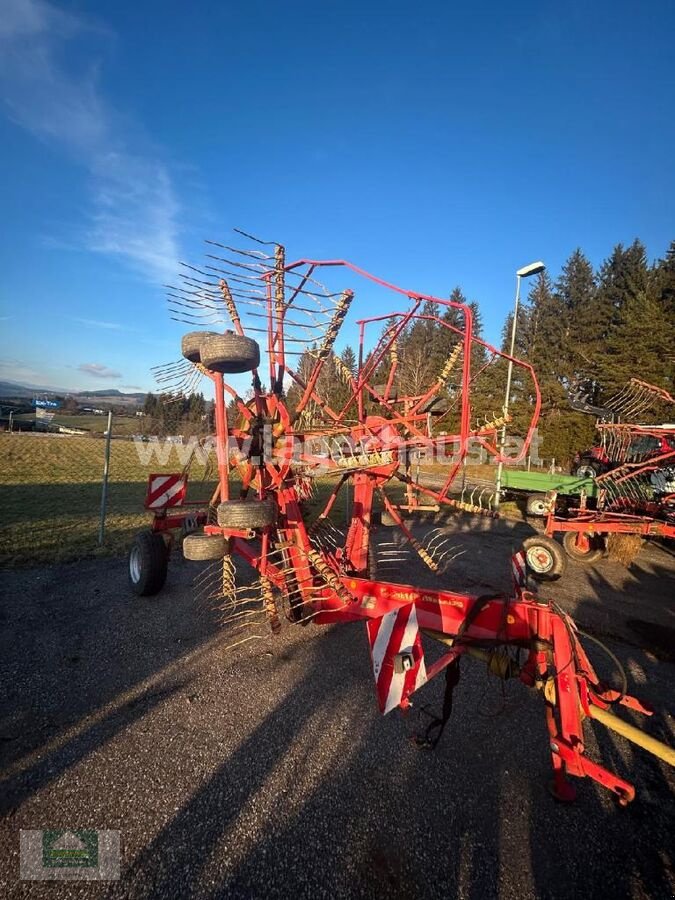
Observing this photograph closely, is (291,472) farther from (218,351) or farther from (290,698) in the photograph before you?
(290,698)

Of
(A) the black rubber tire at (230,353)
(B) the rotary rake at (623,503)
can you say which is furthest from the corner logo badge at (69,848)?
(B) the rotary rake at (623,503)

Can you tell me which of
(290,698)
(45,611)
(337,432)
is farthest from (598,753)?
A: (45,611)

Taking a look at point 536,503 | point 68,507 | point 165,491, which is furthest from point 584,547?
point 68,507

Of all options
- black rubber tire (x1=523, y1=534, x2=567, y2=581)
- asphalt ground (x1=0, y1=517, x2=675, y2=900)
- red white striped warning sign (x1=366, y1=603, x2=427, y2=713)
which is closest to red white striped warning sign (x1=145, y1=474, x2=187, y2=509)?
asphalt ground (x1=0, y1=517, x2=675, y2=900)

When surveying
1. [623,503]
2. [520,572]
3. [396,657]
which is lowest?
[396,657]

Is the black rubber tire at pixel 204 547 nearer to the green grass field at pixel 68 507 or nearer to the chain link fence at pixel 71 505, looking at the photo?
the green grass field at pixel 68 507

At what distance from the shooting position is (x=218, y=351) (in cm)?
319

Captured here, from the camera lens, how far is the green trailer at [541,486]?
9.34 m

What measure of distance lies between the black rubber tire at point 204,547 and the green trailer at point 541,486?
809 centimetres

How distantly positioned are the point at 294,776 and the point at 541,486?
965 centimetres

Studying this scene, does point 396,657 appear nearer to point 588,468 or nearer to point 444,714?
point 444,714

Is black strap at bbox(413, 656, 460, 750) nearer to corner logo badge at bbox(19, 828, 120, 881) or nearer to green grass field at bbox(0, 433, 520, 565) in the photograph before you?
corner logo badge at bbox(19, 828, 120, 881)

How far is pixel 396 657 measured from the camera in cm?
263

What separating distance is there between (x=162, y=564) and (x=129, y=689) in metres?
2.09
